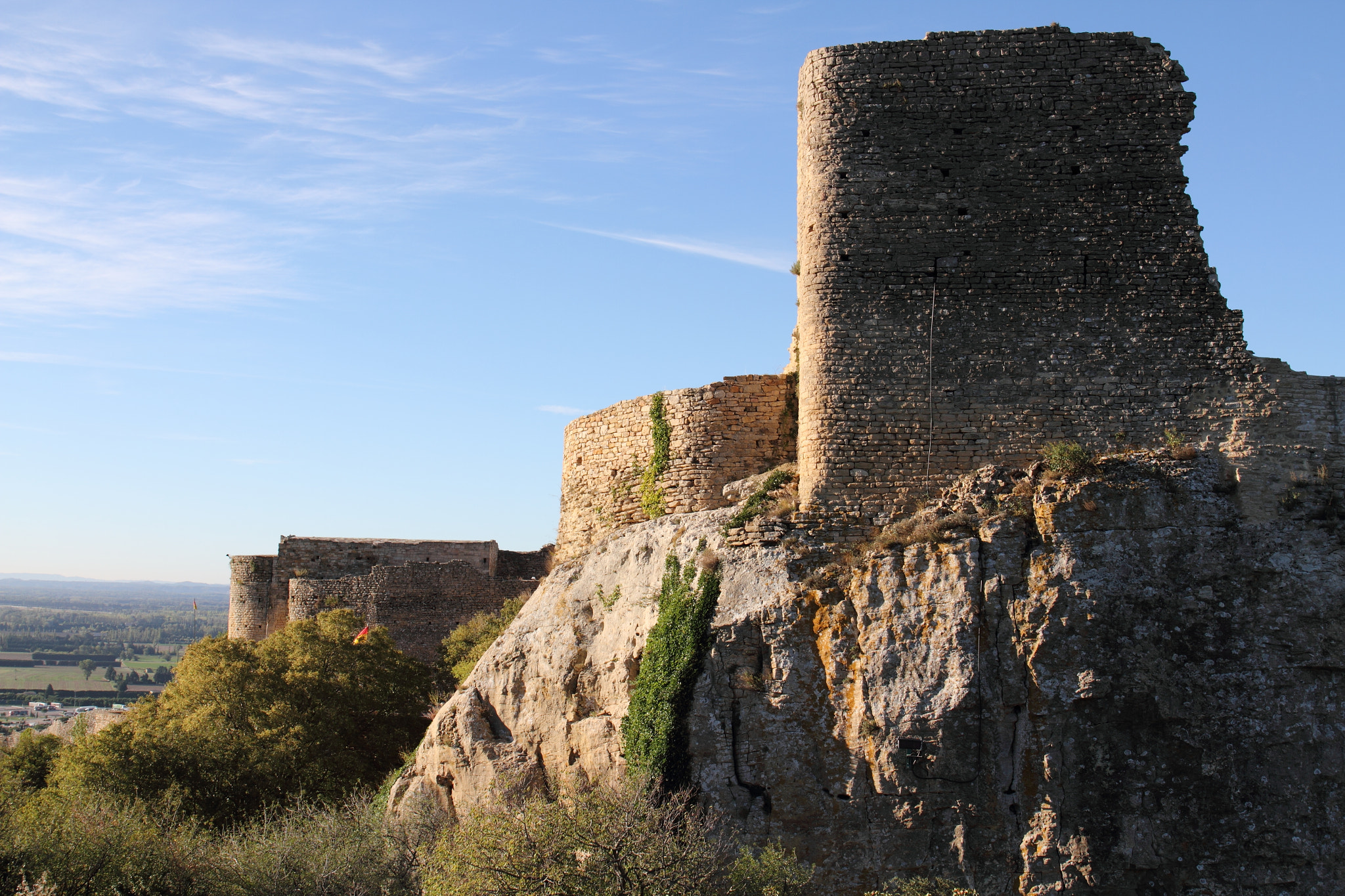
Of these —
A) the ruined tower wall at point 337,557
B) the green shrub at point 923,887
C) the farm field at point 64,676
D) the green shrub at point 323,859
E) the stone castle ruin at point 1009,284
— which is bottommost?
Answer: the farm field at point 64,676

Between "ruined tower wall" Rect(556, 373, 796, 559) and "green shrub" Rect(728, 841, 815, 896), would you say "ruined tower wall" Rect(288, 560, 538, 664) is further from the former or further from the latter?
"green shrub" Rect(728, 841, 815, 896)

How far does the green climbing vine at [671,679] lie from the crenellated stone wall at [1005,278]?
6.98ft

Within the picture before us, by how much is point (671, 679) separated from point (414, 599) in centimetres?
1602

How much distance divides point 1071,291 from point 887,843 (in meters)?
7.92

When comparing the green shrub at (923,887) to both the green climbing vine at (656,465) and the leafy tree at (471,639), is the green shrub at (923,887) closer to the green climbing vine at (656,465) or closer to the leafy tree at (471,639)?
the green climbing vine at (656,465)

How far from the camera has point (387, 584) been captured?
3052cm

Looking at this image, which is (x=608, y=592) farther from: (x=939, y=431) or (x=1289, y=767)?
(x=1289, y=767)

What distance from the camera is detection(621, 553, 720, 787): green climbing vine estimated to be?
15.6 metres

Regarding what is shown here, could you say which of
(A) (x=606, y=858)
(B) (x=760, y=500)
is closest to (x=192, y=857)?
(A) (x=606, y=858)

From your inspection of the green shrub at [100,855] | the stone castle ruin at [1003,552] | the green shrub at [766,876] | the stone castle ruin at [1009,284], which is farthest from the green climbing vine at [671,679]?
the green shrub at [100,855]

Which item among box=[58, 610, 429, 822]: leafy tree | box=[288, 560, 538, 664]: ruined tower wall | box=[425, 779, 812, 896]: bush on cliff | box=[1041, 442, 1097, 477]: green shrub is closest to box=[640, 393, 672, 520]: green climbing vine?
box=[425, 779, 812, 896]: bush on cliff

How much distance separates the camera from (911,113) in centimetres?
1695

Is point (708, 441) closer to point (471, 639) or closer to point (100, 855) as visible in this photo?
point (100, 855)

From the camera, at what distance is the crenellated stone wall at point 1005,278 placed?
53.1 feet
